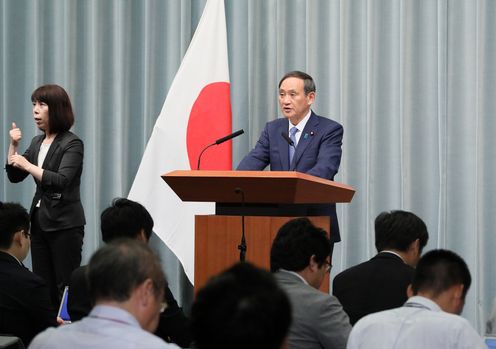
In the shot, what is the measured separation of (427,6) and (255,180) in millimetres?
2768

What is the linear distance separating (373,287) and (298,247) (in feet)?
1.59

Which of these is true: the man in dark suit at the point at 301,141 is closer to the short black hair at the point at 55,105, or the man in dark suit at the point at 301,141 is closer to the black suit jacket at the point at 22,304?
the short black hair at the point at 55,105

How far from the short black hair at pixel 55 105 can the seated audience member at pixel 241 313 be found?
3.47 m

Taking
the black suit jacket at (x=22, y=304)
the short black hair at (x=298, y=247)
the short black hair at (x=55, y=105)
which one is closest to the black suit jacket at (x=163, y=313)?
the black suit jacket at (x=22, y=304)

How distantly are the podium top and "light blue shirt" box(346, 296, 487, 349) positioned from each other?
1155mm

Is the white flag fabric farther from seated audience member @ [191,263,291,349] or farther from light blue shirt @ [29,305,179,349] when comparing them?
seated audience member @ [191,263,291,349]

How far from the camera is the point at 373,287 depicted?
10.8ft

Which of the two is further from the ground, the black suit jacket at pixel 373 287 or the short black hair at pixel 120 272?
Result: the short black hair at pixel 120 272

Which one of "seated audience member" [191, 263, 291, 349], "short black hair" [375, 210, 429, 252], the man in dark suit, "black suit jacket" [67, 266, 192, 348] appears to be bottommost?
"black suit jacket" [67, 266, 192, 348]

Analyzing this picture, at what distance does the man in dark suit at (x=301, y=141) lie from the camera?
465 cm

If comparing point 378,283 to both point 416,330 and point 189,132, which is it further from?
point 189,132

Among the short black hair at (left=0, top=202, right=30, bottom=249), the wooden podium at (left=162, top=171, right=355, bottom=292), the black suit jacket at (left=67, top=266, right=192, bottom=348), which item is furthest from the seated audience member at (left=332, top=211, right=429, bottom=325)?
the short black hair at (left=0, top=202, right=30, bottom=249)

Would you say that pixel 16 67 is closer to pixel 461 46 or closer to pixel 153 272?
pixel 461 46

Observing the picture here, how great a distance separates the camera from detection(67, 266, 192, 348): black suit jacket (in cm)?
314
